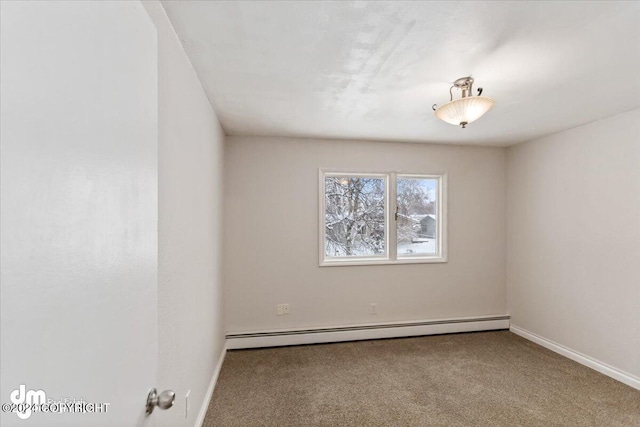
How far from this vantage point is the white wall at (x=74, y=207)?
364mm

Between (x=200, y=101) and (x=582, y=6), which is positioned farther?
(x=200, y=101)

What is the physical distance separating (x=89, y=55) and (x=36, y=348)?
46cm

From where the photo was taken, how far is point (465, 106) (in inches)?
76.5

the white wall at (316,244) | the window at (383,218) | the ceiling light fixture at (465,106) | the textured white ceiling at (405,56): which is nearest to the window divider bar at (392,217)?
the window at (383,218)

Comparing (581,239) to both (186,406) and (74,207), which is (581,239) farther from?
(74,207)

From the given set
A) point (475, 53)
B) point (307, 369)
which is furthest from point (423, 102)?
point (307, 369)

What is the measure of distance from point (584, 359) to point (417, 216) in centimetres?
211

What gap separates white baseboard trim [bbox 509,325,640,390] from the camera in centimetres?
253

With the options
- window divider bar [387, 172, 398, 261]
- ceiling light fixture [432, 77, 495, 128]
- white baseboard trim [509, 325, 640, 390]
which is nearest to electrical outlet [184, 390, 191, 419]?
ceiling light fixture [432, 77, 495, 128]

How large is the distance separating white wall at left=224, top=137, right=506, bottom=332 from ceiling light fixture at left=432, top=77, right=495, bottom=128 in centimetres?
158

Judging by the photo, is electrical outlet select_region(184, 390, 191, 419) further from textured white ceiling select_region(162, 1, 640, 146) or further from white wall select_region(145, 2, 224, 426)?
textured white ceiling select_region(162, 1, 640, 146)

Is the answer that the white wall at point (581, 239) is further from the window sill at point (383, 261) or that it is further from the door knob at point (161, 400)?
the door knob at point (161, 400)

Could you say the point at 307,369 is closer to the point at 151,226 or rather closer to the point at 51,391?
the point at 151,226

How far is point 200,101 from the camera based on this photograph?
2047 millimetres
